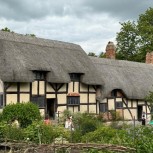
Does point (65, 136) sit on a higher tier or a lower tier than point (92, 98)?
lower

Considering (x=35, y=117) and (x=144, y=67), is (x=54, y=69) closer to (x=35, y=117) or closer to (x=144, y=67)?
(x=35, y=117)

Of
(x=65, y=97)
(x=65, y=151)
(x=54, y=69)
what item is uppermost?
(x=54, y=69)

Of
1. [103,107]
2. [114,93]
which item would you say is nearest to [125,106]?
[114,93]

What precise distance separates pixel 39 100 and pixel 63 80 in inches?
91.0

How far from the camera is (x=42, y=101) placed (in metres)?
28.5

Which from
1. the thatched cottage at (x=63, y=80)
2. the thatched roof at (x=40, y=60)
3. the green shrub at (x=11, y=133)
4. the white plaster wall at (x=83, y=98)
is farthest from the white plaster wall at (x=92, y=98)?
the green shrub at (x=11, y=133)

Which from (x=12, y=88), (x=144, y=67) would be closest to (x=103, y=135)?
(x=12, y=88)

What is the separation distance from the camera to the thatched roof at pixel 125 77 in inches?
1347

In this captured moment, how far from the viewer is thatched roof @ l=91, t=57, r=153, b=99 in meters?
34.2

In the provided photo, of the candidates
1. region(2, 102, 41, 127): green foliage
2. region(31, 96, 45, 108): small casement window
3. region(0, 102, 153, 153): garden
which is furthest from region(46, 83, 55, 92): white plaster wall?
region(2, 102, 41, 127): green foliage

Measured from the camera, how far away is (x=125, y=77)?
121 feet

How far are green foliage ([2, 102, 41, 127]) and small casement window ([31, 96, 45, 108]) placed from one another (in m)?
2.87

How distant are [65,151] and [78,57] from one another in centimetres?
2035

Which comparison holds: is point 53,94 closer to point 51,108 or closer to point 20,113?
point 51,108
